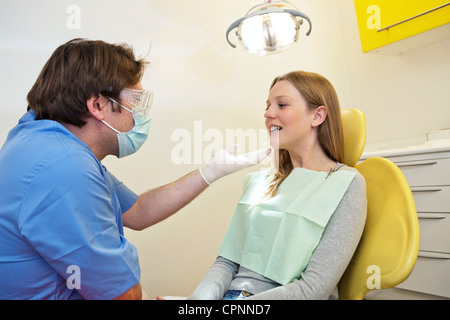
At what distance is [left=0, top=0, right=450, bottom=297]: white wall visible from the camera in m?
1.63

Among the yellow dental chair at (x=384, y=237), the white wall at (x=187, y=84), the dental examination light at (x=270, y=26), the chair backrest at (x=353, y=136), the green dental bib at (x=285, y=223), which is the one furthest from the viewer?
the white wall at (x=187, y=84)

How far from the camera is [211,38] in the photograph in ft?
6.89

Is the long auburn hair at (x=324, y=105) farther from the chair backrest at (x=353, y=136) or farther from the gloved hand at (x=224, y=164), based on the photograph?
the gloved hand at (x=224, y=164)

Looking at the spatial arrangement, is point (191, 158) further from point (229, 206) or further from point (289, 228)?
point (289, 228)

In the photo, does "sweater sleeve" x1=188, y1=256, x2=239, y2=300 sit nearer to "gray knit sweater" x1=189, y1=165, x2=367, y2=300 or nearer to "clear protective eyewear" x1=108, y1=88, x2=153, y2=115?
"gray knit sweater" x1=189, y1=165, x2=367, y2=300

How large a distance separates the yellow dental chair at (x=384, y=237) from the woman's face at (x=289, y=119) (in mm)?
253

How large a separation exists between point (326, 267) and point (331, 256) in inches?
1.3

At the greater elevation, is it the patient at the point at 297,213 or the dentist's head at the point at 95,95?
the dentist's head at the point at 95,95

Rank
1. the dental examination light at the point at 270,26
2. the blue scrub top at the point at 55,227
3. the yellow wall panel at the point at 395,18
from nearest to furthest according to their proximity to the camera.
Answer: the blue scrub top at the point at 55,227 → the dental examination light at the point at 270,26 → the yellow wall panel at the point at 395,18

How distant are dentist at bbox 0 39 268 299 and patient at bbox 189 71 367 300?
0.37 m

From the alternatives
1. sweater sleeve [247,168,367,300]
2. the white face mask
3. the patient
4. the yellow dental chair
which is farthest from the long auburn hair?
the white face mask

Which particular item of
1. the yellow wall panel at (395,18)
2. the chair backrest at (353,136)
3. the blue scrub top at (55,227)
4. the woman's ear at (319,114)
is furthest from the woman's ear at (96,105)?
the yellow wall panel at (395,18)

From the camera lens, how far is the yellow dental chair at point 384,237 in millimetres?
941
